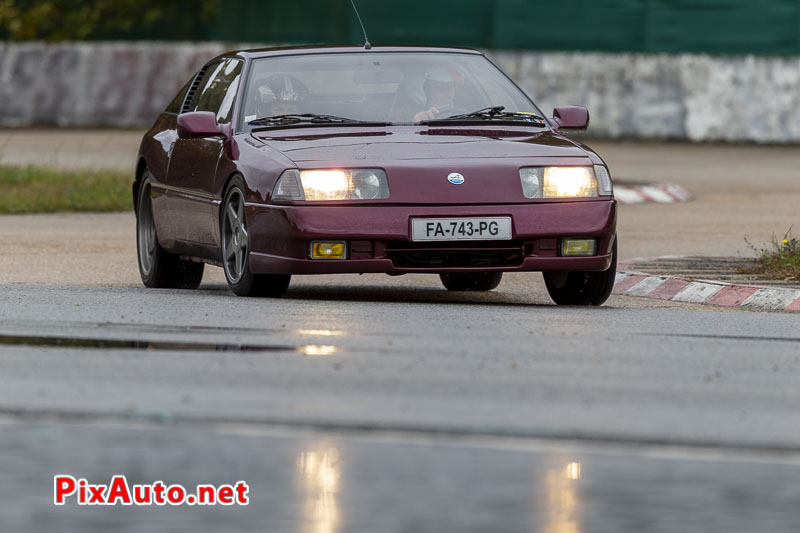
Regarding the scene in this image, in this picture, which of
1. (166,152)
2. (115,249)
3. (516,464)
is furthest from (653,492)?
(115,249)

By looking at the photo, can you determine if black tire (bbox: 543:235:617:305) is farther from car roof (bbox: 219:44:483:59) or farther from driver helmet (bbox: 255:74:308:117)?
driver helmet (bbox: 255:74:308:117)

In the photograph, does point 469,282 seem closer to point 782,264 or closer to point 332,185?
point 782,264

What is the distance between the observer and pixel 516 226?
961 cm

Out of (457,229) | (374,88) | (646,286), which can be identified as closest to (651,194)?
(646,286)

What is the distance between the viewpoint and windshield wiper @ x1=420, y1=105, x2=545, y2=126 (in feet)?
34.8

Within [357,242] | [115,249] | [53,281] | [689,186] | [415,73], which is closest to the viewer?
[357,242]

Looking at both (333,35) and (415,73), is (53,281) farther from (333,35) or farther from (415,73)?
(333,35)

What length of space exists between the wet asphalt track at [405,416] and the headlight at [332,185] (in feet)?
2.03

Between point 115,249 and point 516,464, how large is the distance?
966 cm

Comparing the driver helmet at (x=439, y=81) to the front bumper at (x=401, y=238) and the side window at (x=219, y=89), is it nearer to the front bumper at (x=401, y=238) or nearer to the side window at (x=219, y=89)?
the side window at (x=219, y=89)

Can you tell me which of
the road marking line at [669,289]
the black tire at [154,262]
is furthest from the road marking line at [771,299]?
the black tire at [154,262]

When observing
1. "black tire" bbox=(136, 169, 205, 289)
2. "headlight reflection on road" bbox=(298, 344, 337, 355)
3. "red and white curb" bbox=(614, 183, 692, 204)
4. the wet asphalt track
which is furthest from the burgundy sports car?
"red and white curb" bbox=(614, 183, 692, 204)

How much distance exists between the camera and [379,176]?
9570 mm

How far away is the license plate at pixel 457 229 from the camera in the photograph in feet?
31.2
